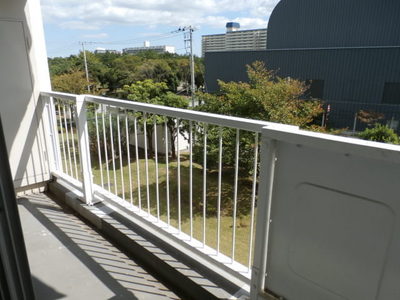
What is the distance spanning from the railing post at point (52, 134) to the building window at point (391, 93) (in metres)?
20.5

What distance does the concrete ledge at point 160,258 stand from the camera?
5.06 feet

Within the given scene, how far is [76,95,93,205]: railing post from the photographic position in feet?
7.46

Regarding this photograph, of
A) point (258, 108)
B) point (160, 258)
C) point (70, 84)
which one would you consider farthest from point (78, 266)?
point (70, 84)

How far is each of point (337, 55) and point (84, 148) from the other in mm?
20812

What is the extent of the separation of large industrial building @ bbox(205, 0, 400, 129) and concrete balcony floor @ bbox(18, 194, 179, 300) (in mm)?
19764

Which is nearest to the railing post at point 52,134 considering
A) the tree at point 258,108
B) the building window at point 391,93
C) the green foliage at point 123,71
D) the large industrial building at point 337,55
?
the tree at point 258,108

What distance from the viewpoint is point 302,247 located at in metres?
1.11

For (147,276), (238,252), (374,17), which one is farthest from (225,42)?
(147,276)

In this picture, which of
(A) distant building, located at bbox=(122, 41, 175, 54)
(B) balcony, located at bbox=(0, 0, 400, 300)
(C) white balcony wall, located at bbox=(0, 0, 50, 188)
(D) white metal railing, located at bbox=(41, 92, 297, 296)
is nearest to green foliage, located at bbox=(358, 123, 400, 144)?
(D) white metal railing, located at bbox=(41, 92, 297, 296)

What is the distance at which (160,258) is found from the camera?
178 centimetres

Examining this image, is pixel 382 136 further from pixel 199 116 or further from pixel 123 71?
pixel 123 71

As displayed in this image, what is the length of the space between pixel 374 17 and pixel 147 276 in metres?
26.7

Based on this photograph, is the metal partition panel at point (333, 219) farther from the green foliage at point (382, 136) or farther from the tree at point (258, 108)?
the green foliage at point (382, 136)

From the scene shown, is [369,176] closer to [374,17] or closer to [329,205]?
[329,205]
